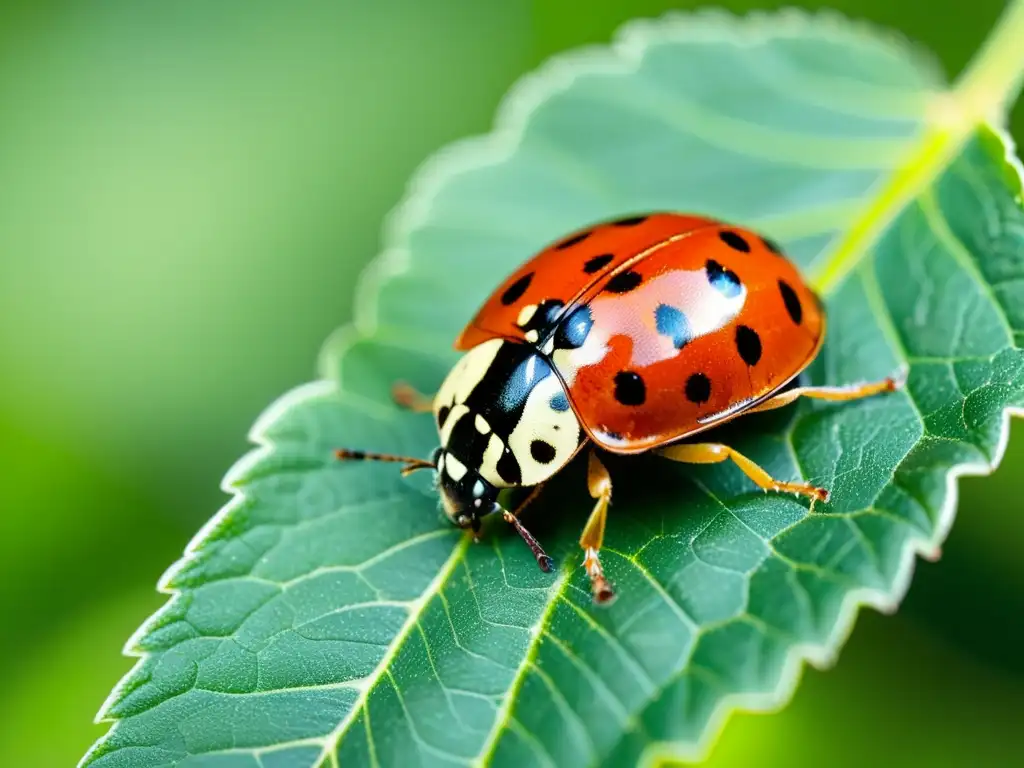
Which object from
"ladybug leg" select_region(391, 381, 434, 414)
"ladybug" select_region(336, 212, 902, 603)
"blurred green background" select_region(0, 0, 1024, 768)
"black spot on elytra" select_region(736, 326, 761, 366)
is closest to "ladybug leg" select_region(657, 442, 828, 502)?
"ladybug" select_region(336, 212, 902, 603)

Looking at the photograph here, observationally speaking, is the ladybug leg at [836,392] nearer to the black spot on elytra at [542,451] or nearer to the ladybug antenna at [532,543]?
the black spot on elytra at [542,451]

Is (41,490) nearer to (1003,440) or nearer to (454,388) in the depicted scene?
(454,388)

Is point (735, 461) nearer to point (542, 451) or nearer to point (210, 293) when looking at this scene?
point (542, 451)

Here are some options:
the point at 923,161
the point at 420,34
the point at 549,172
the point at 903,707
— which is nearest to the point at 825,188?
the point at 923,161

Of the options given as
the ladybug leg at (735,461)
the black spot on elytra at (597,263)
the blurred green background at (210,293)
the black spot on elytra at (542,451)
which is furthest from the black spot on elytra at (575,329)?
the blurred green background at (210,293)

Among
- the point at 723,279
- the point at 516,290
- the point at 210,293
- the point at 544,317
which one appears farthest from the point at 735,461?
the point at 210,293

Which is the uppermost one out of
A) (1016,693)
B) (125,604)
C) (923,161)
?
(923,161)

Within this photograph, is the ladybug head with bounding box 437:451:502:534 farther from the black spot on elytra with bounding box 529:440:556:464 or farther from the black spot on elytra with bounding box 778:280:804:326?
the black spot on elytra with bounding box 778:280:804:326
